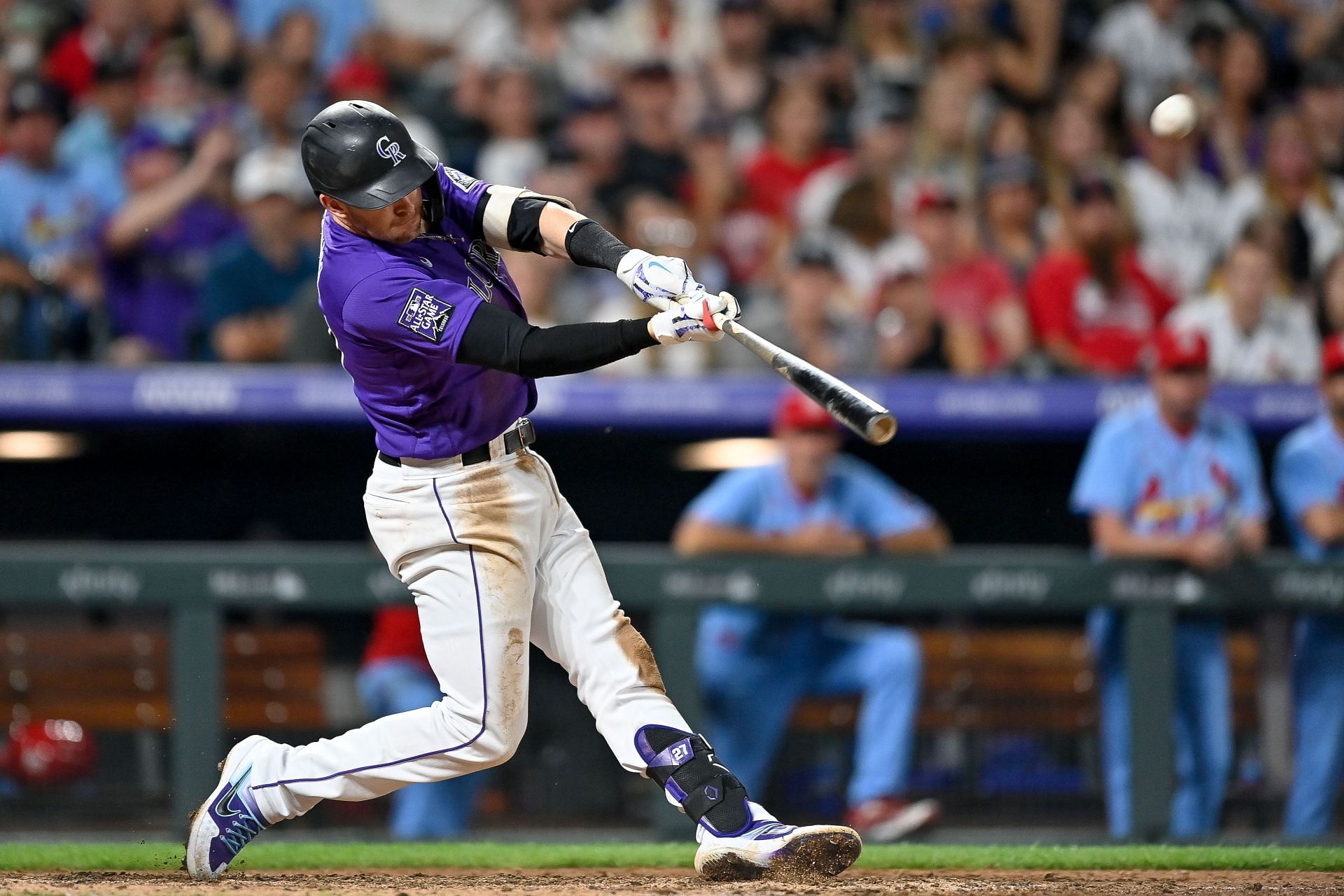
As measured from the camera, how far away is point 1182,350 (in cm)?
531

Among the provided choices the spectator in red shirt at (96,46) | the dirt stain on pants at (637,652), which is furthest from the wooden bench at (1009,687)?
the spectator in red shirt at (96,46)

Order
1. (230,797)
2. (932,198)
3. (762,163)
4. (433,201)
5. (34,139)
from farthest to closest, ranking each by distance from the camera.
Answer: (762,163) → (932,198) → (34,139) → (230,797) → (433,201)

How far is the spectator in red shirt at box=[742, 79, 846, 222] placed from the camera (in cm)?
710

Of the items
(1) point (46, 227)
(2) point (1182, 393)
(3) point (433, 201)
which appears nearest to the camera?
(3) point (433, 201)

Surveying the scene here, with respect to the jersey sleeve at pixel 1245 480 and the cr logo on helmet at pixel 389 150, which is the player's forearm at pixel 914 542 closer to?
the jersey sleeve at pixel 1245 480

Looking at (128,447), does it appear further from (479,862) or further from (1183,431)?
(1183,431)

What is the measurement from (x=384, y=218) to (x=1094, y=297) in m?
4.20

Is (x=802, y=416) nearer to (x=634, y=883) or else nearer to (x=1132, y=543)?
(x=1132, y=543)

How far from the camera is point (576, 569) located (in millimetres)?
3477

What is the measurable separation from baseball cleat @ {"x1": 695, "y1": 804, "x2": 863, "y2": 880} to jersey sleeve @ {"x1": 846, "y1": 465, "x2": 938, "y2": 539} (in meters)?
2.29

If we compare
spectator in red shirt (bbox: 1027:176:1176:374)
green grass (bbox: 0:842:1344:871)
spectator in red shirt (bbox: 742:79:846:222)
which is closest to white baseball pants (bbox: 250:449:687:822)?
green grass (bbox: 0:842:1344:871)

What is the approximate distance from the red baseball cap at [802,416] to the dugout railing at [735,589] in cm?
46

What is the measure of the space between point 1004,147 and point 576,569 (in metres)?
4.34

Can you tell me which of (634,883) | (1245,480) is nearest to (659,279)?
(634,883)
